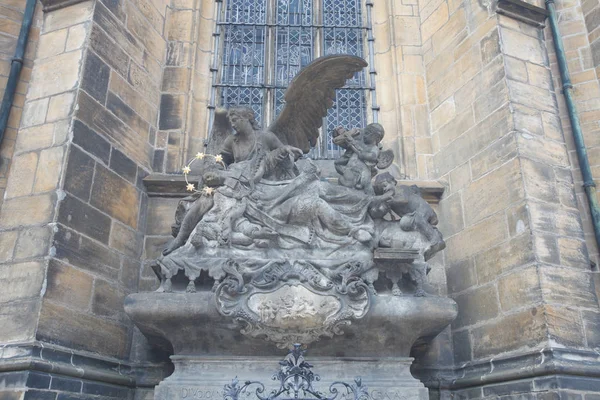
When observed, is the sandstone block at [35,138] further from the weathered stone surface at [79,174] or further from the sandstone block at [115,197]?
the sandstone block at [115,197]

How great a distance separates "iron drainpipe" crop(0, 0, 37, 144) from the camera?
6.70m

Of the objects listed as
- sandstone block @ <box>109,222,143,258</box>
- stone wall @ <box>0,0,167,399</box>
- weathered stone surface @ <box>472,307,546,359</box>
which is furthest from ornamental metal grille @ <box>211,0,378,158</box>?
weathered stone surface @ <box>472,307,546,359</box>

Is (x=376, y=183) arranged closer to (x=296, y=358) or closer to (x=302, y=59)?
(x=296, y=358)

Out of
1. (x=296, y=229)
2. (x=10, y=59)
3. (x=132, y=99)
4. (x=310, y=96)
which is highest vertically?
(x=10, y=59)

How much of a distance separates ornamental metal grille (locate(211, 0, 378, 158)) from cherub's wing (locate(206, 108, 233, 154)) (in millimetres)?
1287

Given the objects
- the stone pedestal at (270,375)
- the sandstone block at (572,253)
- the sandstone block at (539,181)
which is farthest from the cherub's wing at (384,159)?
the stone pedestal at (270,375)

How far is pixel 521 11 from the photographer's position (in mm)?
6652

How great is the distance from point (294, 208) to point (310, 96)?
1.37m

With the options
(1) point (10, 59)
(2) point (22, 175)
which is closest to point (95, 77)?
(2) point (22, 175)

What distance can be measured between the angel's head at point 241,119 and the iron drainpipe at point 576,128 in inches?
154

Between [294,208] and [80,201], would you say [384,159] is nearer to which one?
[294,208]

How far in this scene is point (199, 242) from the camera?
5102 millimetres

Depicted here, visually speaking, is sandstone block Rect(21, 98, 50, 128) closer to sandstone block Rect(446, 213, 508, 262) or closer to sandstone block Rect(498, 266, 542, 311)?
sandstone block Rect(446, 213, 508, 262)

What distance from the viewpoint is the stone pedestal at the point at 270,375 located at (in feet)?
15.8
